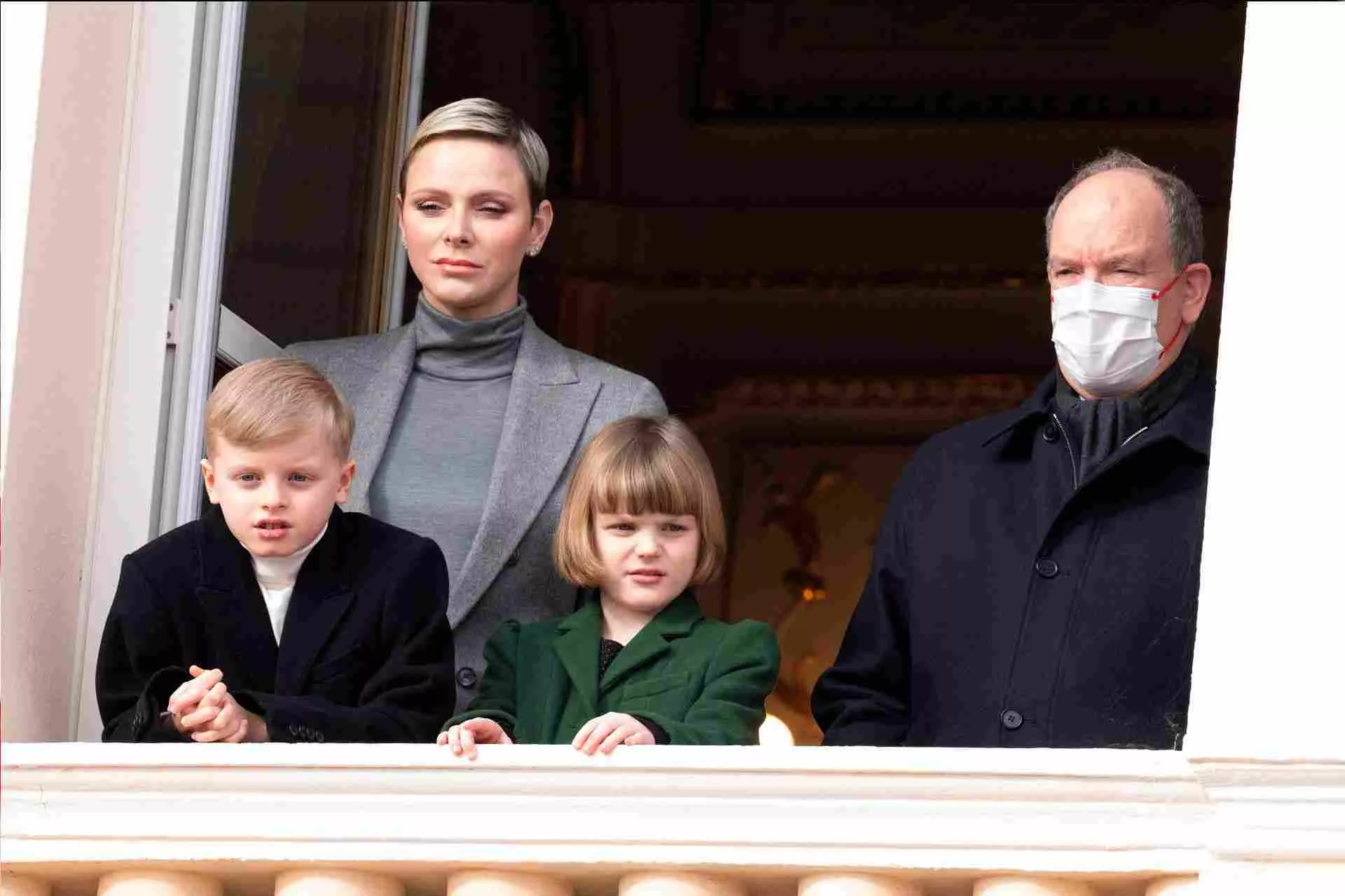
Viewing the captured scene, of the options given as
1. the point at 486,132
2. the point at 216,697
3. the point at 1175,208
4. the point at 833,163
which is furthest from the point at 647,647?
the point at 833,163

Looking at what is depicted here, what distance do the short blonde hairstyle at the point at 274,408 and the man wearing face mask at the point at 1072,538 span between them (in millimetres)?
912

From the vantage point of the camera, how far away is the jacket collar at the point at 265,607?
462cm

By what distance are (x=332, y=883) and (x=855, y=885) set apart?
2.51 feet

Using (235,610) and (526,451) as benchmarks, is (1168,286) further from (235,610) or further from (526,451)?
(235,610)

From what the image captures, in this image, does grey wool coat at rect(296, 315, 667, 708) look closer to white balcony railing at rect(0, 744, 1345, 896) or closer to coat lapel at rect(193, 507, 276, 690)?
coat lapel at rect(193, 507, 276, 690)

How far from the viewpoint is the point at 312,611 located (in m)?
4.66

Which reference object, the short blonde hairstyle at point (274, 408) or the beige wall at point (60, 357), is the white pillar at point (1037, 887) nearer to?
the short blonde hairstyle at point (274, 408)

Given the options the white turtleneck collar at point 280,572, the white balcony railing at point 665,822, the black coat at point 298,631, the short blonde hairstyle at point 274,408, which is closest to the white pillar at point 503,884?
the white balcony railing at point 665,822

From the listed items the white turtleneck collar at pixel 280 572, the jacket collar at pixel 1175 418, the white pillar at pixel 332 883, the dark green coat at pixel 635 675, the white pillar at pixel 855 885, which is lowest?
the white pillar at pixel 332 883

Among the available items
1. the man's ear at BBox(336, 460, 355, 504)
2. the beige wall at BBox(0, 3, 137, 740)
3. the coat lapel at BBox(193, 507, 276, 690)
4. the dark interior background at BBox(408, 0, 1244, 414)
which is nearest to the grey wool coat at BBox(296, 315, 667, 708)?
the man's ear at BBox(336, 460, 355, 504)

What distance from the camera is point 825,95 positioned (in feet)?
35.5

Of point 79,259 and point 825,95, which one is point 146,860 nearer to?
point 79,259

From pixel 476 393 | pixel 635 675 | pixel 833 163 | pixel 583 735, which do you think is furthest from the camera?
pixel 833 163

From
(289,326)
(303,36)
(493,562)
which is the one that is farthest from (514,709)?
(303,36)
